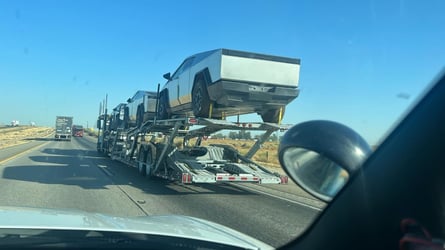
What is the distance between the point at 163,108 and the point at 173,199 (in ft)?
18.7

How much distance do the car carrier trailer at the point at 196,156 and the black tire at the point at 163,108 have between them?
13.7 inches

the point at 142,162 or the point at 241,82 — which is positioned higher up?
the point at 241,82

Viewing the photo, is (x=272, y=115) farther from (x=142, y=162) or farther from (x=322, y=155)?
(x=322, y=155)

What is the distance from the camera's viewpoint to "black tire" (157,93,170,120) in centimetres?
1695

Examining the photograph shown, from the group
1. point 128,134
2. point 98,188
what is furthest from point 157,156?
point 128,134

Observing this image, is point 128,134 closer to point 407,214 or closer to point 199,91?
point 199,91

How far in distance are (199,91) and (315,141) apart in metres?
11.5

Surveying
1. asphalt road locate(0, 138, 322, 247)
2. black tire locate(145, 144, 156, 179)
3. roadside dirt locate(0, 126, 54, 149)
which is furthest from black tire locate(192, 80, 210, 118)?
roadside dirt locate(0, 126, 54, 149)

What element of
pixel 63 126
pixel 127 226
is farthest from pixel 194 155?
pixel 63 126

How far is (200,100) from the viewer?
13148mm

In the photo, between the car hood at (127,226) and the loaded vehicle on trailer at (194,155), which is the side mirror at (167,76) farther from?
the car hood at (127,226)

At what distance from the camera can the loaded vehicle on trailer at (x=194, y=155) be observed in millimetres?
12906

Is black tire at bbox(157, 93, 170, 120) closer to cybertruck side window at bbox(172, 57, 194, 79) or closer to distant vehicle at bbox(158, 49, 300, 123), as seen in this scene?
cybertruck side window at bbox(172, 57, 194, 79)

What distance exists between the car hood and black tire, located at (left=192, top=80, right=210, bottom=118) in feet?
29.8
